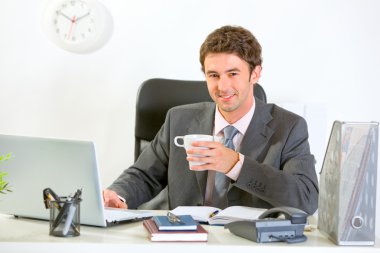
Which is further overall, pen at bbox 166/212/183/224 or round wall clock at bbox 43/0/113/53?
round wall clock at bbox 43/0/113/53

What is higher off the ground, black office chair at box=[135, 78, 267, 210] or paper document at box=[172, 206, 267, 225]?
black office chair at box=[135, 78, 267, 210]

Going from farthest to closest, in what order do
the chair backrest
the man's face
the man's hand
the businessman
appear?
the chair backrest
the man's face
the businessman
the man's hand

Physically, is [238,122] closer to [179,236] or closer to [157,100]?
[157,100]

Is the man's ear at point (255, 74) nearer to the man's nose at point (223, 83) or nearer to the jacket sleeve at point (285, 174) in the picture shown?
the man's nose at point (223, 83)

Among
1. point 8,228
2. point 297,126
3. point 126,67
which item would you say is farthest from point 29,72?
point 8,228

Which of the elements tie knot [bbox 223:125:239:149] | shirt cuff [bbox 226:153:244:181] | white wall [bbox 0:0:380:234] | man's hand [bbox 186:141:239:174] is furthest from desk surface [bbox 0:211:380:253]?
white wall [bbox 0:0:380:234]

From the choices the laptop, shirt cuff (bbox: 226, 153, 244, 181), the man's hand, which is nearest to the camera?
the laptop

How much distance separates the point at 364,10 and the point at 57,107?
1.78 metres

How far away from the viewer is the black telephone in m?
1.54

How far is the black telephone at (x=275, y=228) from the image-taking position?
1545 mm

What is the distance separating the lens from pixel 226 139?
95.1 inches

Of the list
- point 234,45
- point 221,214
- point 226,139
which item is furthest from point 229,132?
point 221,214

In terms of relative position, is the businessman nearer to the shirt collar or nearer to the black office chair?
the shirt collar

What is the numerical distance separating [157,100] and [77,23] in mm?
1001
